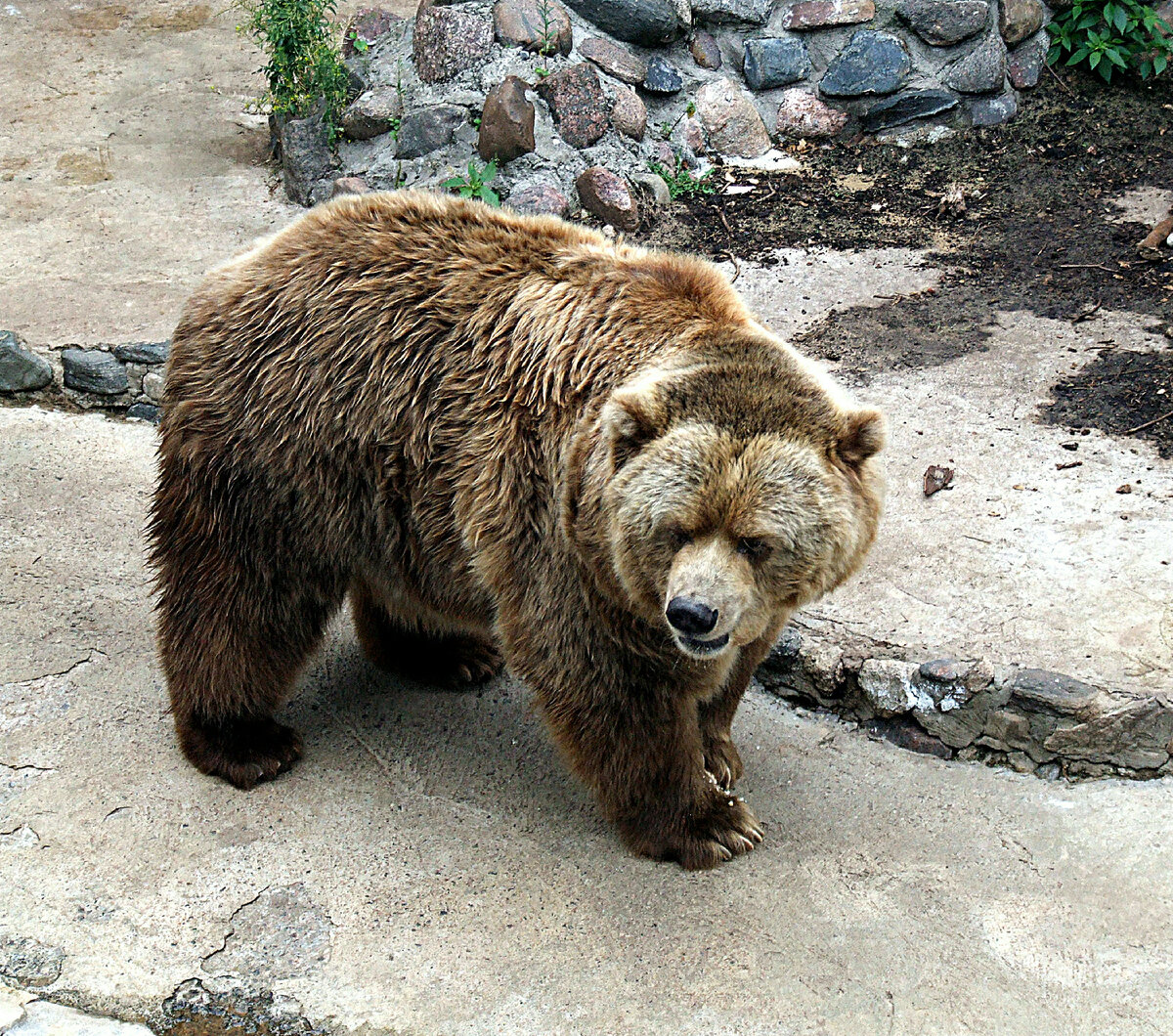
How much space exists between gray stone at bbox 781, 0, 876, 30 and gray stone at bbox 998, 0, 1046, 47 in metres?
0.84

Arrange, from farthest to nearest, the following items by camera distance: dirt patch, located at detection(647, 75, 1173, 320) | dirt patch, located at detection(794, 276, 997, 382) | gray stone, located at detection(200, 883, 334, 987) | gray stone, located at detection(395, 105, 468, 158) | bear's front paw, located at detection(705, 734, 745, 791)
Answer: gray stone, located at detection(395, 105, 468, 158) < dirt patch, located at detection(647, 75, 1173, 320) < dirt patch, located at detection(794, 276, 997, 382) < bear's front paw, located at detection(705, 734, 745, 791) < gray stone, located at detection(200, 883, 334, 987)

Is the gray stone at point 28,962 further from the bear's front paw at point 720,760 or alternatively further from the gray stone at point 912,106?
the gray stone at point 912,106

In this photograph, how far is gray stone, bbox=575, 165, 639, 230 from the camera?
733cm

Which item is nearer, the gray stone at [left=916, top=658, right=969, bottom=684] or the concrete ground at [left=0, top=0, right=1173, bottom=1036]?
the concrete ground at [left=0, top=0, right=1173, bottom=1036]

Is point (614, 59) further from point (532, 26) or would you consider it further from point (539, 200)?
point (539, 200)

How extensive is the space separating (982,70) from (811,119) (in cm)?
114

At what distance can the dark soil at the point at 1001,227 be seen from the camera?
605cm

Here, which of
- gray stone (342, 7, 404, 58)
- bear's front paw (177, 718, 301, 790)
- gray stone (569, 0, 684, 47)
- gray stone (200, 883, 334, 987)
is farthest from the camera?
gray stone (342, 7, 404, 58)

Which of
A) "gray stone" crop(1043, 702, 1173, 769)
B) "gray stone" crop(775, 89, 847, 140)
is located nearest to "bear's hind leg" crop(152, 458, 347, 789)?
"gray stone" crop(1043, 702, 1173, 769)

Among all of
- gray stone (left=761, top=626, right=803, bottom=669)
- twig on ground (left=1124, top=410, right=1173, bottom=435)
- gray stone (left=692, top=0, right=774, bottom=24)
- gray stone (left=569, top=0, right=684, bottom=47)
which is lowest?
gray stone (left=761, top=626, right=803, bottom=669)

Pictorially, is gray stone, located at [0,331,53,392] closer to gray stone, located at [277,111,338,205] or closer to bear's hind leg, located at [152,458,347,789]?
gray stone, located at [277,111,338,205]

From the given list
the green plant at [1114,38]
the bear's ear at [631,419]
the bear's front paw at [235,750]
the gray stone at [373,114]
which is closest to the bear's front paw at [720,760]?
the bear's ear at [631,419]

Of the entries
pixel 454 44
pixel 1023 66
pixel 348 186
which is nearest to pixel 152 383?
pixel 348 186

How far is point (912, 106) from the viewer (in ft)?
26.9
